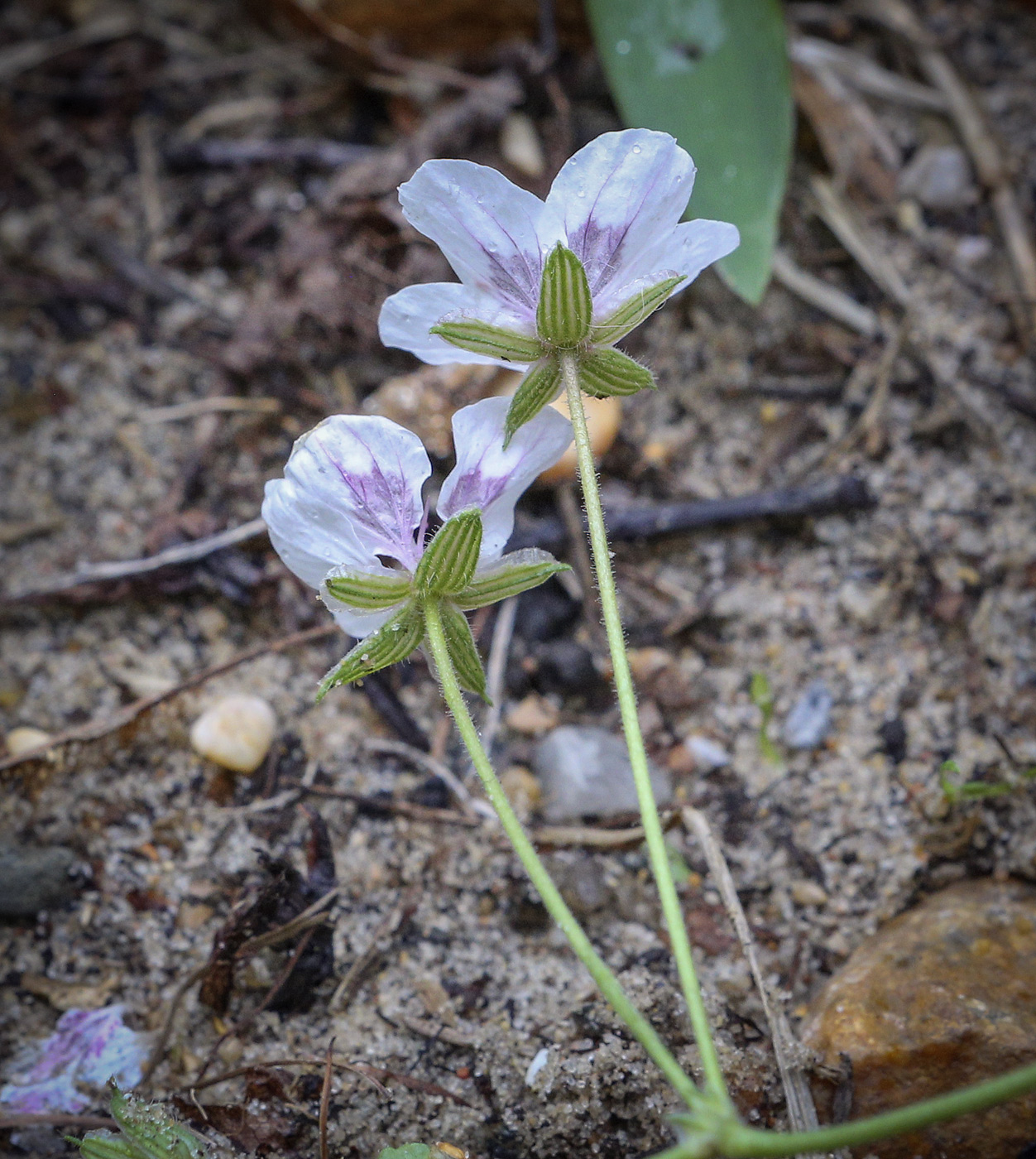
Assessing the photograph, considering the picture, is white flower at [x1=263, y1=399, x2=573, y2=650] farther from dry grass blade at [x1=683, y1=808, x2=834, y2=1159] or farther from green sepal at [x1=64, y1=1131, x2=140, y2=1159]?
green sepal at [x1=64, y1=1131, x2=140, y2=1159]

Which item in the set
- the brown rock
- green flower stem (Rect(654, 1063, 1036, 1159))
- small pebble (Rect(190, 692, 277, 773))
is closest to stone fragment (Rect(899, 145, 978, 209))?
the brown rock

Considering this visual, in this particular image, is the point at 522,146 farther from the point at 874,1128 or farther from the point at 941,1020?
the point at 874,1128

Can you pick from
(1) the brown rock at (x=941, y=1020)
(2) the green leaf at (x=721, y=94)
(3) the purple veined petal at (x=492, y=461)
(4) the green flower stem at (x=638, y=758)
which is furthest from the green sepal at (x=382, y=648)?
(2) the green leaf at (x=721, y=94)

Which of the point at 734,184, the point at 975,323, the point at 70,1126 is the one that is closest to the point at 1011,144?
the point at 975,323

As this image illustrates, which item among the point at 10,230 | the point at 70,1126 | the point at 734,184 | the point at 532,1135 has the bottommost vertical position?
the point at 70,1126

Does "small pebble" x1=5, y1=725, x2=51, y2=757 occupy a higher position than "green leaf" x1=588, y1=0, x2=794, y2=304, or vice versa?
"green leaf" x1=588, y1=0, x2=794, y2=304

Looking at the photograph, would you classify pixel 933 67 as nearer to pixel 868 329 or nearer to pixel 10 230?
pixel 868 329
